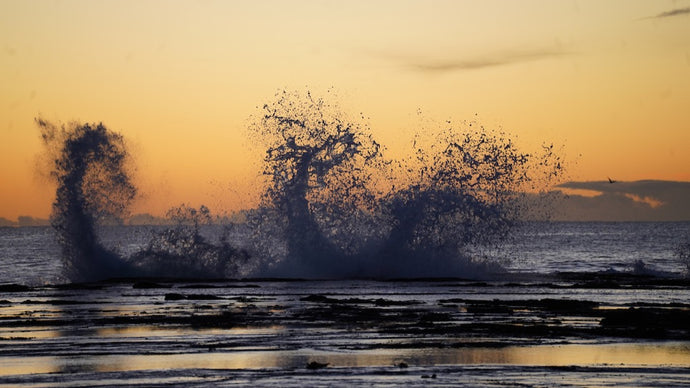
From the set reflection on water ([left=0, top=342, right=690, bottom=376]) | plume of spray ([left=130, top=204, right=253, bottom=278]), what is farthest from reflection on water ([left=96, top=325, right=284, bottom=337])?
plume of spray ([left=130, top=204, right=253, bottom=278])

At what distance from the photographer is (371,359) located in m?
27.4

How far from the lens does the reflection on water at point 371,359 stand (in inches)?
1038

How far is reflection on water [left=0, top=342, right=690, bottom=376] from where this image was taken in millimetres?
26375

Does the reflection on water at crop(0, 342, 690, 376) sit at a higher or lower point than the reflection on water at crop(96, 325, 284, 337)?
lower

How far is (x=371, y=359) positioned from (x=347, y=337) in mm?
5364

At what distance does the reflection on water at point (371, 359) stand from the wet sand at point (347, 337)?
0.05 metres

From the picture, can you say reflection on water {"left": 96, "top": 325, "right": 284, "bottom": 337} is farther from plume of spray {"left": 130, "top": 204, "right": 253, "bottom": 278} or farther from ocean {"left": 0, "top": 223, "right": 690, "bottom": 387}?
plume of spray {"left": 130, "top": 204, "right": 253, "bottom": 278}

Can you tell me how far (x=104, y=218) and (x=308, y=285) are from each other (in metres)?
16.5

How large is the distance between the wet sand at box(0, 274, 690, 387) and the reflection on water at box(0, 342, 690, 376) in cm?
5

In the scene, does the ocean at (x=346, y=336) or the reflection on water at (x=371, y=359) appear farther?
the reflection on water at (x=371, y=359)

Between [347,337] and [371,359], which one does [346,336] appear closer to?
[347,337]

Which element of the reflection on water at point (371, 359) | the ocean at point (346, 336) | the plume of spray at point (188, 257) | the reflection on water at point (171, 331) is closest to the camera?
the ocean at point (346, 336)

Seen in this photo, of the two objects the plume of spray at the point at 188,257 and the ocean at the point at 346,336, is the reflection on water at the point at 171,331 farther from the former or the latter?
the plume of spray at the point at 188,257

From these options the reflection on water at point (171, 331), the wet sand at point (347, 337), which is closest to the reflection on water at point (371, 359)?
the wet sand at point (347, 337)
